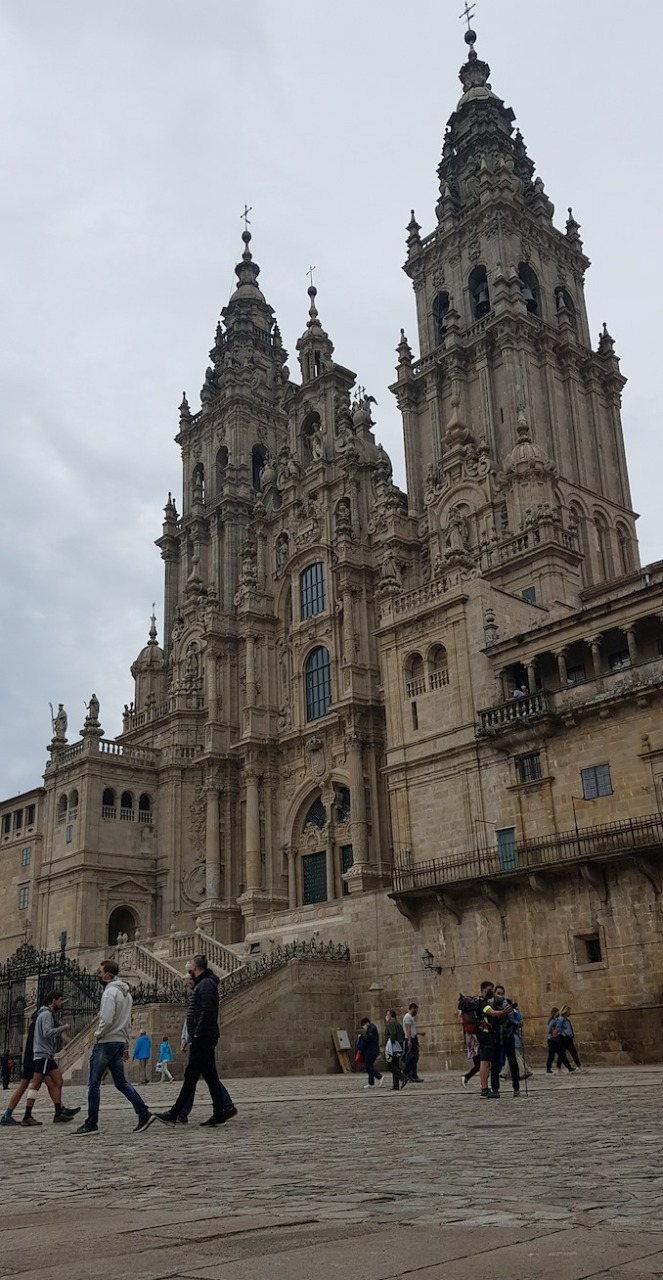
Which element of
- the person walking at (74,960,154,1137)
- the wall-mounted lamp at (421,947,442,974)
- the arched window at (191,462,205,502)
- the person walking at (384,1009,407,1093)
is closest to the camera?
the person walking at (74,960,154,1137)

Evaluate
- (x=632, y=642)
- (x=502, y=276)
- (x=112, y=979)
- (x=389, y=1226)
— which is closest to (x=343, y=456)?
(x=502, y=276)

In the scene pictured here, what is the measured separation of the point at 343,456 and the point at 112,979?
42.1 meters

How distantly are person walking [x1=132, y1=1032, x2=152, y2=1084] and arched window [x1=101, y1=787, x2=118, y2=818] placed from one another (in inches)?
929

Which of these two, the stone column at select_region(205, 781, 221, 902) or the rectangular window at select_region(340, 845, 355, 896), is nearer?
the rectangular window at select_region(340, 845, 355, 896)

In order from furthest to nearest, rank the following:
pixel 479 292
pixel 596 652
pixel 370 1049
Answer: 1. pixel 479 292
2. pixel 596 652
3. pixel 370 1049

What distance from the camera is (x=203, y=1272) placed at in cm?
453

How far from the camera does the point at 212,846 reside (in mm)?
51500

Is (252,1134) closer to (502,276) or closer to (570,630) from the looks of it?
(570,630)

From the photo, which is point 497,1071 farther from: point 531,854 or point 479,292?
point 479,292

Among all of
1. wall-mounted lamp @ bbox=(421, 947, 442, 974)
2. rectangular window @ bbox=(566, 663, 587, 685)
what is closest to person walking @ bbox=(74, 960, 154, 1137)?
wall-mounted lamp @ bbox=(421, 947, 442, 974)

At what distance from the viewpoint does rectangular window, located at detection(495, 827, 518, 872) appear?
31984 mm

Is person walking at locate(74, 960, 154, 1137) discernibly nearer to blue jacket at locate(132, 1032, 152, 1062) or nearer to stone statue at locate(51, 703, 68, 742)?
blue jacket at locate(132, 1032, 152, 1062)

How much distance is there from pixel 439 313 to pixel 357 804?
23.3m

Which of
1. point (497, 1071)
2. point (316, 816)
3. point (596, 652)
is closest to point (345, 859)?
point (316, 816)
